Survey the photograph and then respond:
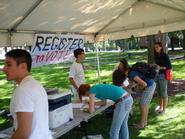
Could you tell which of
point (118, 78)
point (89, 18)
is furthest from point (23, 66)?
point (89, 18)

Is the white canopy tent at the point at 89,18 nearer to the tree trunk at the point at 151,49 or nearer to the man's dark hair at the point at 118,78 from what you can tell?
the man's dark hair at the point at 118,78

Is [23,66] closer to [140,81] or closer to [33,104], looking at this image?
[33,104]

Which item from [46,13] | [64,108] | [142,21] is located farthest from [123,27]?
[64,108]

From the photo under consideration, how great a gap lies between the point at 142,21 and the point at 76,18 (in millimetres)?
1639

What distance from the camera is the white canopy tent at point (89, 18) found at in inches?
222

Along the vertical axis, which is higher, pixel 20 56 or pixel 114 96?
pixel 20 56

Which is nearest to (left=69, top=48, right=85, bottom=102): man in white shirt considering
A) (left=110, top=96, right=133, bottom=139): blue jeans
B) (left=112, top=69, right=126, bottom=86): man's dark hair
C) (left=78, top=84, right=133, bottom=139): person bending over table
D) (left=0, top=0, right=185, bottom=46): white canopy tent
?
(left=0, top=0, right=185, bottom=46): white canopy tent

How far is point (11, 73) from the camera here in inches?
84.6

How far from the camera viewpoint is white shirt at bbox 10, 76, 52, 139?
2045 mm

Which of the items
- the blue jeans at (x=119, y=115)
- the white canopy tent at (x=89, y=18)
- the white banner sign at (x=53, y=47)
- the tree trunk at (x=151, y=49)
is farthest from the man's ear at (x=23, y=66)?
the tree trunk at (x=151, y=49)

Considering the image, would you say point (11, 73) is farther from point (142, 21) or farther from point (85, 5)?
point (142, 21)

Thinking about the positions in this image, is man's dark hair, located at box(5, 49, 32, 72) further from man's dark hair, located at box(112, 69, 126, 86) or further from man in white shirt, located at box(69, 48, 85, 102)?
man in white shirt, located at box(69, 48, 85, 102)

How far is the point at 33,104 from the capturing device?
2.08 m

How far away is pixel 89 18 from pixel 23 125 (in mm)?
5399
